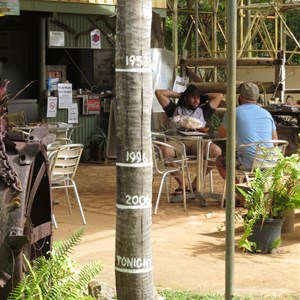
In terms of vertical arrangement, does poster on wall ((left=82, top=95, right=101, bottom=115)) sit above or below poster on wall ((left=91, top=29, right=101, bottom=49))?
below

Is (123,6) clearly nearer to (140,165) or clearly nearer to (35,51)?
(140,165)

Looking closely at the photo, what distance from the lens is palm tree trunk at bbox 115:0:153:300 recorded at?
3840mm

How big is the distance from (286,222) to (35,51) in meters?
9.44

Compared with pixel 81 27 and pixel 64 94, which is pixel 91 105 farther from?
pixel 81 27

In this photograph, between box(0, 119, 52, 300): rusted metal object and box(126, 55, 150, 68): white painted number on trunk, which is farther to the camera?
box(0, 119, 52, 300): rusted metal object

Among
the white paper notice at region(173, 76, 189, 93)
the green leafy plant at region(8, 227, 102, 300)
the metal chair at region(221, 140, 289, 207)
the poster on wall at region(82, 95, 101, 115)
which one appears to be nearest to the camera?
the green leafy plant at region(8, 227, 102, 300)

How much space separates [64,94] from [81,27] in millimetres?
1313

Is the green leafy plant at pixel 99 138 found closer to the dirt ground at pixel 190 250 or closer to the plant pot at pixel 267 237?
the dirt ground at pixel 190 250

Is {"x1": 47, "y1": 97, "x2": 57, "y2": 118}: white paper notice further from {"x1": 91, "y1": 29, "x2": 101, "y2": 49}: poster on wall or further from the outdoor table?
the outdoor table

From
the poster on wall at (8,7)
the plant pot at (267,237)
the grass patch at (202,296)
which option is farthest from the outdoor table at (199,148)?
the grass patch at (202,296)

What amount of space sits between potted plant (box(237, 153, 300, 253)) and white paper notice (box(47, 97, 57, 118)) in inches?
293

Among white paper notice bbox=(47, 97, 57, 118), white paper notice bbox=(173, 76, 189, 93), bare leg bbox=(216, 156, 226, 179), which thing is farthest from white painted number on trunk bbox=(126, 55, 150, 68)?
white paper notice bbox=(47, 97, 57, 118)

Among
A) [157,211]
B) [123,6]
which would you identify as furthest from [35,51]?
[123,6]

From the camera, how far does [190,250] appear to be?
760cm
